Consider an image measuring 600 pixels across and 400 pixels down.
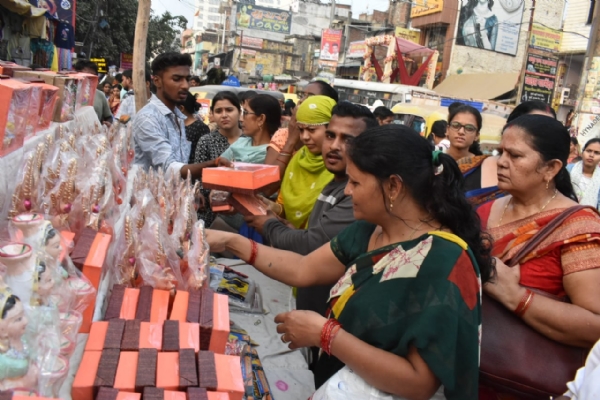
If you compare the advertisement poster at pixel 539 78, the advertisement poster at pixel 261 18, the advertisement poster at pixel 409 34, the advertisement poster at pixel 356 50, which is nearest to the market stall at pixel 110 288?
the advertisement poster at pixel 539 78

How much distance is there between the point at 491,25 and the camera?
1088 inches

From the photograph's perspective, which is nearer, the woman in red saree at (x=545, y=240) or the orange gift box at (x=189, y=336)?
the orange gift box at (x=189, y=336)

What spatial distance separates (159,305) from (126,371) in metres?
0.31

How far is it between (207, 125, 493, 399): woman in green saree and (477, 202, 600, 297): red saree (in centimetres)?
37

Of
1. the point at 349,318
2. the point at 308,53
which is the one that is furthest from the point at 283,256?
the point at 308,53

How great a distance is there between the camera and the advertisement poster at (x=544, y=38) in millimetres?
23281

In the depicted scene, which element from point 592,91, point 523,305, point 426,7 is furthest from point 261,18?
point 523,305

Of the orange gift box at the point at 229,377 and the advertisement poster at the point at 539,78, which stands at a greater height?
the advertisement poster at the point at 539,78

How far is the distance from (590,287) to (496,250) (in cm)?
37

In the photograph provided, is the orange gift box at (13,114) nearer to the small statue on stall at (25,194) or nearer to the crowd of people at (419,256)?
the small statue on stall at (25,194)

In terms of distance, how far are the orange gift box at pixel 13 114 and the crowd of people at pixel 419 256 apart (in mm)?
813

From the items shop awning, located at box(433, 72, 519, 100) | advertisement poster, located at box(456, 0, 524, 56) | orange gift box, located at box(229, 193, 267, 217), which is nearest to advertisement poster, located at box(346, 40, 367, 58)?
advertisement poster, located at box(456, 0, 524, 56)

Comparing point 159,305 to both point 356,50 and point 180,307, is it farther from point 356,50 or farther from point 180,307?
point 356,50

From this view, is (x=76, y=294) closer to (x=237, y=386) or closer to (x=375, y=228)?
(x=237, y=386)
